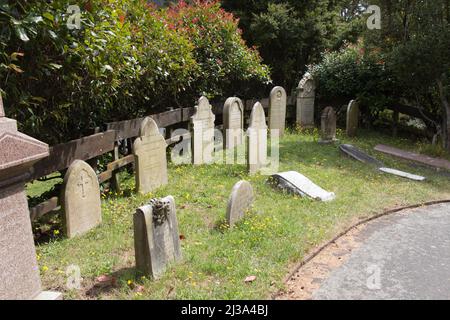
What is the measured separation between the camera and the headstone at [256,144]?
792cm

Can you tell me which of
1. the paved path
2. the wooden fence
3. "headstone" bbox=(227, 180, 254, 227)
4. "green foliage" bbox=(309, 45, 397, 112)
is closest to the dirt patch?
the paved path

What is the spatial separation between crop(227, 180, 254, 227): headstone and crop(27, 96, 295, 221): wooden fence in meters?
2.29

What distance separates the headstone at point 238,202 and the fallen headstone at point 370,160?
406 centimetres

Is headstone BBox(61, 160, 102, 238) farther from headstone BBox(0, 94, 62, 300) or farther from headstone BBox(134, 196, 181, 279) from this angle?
headstone BBox(0, 94, 62, 300)

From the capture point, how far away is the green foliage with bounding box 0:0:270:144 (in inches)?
180

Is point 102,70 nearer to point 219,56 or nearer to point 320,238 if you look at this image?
point 320,238

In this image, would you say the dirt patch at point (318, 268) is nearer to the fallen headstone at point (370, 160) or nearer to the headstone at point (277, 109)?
the fallen headstone at point (370, 160)

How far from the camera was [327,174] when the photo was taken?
8258 millimetres

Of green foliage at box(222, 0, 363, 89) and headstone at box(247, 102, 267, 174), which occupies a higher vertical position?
green foliage at box(222, 0, 363, 89)

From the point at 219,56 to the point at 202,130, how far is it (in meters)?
2.66

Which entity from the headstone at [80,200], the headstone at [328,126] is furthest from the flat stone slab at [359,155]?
the headstone at [80,200]

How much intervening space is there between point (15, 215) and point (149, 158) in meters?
3.93

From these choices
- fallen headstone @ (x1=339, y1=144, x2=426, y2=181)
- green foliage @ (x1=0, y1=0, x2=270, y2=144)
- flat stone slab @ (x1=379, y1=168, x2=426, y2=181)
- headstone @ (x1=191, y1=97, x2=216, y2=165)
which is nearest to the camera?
green foliage @ (x1=0, y1=0, x2=270, y2=144)

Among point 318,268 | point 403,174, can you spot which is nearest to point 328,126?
point 403,174
